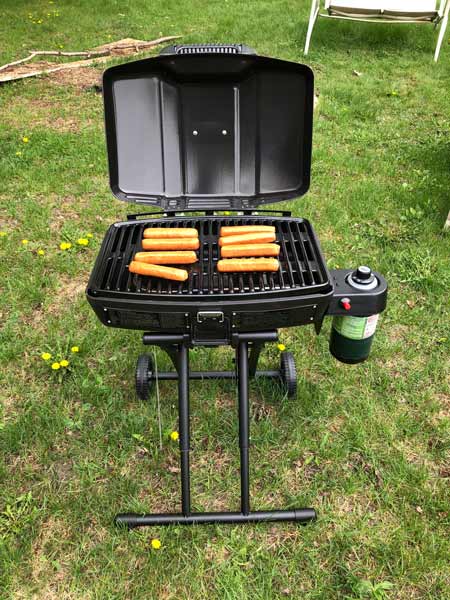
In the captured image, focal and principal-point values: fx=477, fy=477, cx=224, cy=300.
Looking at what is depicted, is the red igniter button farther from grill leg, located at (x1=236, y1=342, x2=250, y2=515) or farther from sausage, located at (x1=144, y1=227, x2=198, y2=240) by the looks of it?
sausage, located at (x1=144, y1=227, x2=198, y2=240)

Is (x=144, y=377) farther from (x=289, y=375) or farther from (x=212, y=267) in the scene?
(x=212, y=267)

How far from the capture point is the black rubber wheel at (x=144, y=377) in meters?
2.53

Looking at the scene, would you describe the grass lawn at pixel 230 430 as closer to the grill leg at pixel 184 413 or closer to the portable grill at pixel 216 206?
the portable grill at pixel 216 206

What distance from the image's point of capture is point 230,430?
248cm

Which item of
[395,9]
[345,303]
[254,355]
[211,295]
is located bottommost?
[254,355]

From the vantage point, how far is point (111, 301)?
171 centimetres

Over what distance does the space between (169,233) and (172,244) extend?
0.25 feet

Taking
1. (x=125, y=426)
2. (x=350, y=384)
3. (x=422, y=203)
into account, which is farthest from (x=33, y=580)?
(x=422, y=203)

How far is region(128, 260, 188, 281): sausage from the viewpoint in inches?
71.4

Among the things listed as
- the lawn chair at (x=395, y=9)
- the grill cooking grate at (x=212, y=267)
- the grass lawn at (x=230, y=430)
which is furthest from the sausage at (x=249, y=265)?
the lawn chair at (x=395, y=9)

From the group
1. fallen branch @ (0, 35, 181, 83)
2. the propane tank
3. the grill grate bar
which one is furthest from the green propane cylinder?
fallen branch @ (0, 35, 181, 83)

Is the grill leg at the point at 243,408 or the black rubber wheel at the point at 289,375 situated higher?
the grill leg at the point at 243,408

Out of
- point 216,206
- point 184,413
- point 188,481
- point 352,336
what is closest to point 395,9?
point 216,206

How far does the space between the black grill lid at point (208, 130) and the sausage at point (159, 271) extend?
1.51ft
